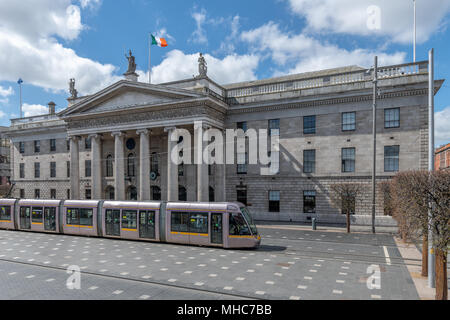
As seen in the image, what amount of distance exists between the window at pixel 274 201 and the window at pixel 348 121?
9.85 m

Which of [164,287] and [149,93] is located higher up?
[149,93]

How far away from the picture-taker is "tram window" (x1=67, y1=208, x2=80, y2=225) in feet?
78.9

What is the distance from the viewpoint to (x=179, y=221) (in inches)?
803

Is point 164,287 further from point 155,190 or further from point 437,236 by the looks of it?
point 155,190

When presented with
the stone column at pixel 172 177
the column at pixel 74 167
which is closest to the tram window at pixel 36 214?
the stone column at pixel 172 177

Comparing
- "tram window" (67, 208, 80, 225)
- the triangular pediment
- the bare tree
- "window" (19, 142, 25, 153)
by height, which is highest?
the triangular pediment

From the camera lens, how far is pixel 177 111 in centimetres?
3388

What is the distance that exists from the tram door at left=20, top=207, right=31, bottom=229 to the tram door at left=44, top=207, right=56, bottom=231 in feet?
6.69

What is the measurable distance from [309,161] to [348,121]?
220 inches

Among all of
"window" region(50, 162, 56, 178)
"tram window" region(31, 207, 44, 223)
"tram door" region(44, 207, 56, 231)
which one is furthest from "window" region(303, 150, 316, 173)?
"window" region(50, 162, 56, 178)

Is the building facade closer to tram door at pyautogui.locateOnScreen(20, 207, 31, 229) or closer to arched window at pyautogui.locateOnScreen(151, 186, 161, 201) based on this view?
arched window at pyautogui.locateOnScreen(151, 186, 161, 201)

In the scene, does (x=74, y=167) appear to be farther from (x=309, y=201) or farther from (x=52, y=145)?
(x=309, y=201)
